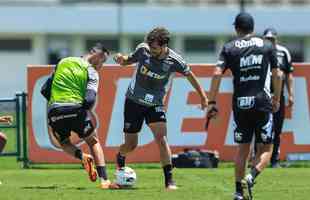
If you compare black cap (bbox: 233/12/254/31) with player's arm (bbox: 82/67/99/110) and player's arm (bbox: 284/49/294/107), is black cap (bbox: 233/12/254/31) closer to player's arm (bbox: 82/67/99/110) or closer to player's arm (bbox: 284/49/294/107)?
player's arm (bbox: 82/67/99/110)

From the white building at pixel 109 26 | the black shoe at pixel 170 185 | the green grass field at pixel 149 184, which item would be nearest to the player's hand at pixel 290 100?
the green grass field at pixel 149 184

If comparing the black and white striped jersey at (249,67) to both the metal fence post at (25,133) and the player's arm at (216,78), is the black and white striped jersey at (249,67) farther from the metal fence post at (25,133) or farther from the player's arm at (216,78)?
the metal fence post at (25,133)

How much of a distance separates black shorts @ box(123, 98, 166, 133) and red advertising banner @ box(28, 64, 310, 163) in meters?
4.05

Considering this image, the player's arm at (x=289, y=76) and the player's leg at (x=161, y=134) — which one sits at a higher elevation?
the player's arm at (x=289, y=76)

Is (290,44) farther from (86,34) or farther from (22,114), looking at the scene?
(22,114)

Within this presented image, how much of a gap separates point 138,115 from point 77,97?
0.83m

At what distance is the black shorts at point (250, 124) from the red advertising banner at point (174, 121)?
5878 mm

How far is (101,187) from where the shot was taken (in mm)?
13039

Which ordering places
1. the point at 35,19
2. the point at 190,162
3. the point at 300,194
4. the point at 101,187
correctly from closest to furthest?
the point at 300,194 < the point at 101,187 < the point at 190,162 < the point at 35,19

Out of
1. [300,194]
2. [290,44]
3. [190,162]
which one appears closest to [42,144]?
[190,162]

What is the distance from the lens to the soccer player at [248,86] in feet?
36.9

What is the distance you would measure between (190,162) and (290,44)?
52934 millimetres

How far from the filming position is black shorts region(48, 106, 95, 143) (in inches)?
512

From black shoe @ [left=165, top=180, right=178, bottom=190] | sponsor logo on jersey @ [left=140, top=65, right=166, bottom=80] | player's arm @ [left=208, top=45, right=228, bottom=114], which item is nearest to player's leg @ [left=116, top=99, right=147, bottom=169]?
sponsor logo on jersey @ [left=140, top=65, right=166, bottom=80]
